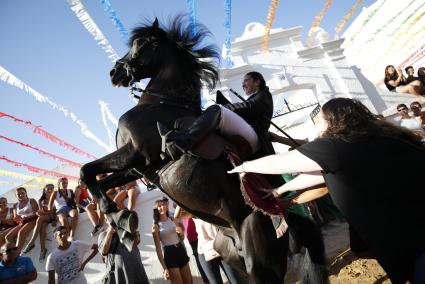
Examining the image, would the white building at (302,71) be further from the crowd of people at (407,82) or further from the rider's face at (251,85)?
the rider's face at (251,85)

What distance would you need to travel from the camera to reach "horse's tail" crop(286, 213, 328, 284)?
2.80 m

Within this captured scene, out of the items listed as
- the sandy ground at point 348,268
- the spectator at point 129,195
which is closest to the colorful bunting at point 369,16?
the sandy ground at point 348,268

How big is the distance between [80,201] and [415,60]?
1468cm

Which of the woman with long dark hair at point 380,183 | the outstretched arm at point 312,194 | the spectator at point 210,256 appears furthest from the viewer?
the spectator at point 210,256

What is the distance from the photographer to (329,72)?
662 inches

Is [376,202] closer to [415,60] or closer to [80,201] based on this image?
[80,201]

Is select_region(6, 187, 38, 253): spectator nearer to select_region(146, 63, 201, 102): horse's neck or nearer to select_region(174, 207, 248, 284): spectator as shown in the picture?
select_region(174, 207, 248, 284): spectator

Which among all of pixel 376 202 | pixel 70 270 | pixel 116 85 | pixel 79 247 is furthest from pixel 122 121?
pixel 79 247

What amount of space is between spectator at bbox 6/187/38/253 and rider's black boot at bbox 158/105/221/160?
5562 mm

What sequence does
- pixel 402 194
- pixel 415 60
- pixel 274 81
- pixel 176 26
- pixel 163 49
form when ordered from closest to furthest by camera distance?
pixel 402 194, pixel 163 49, pixel 176 26, pixel 415 60, pixel 274 81

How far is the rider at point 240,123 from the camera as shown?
7.16ft

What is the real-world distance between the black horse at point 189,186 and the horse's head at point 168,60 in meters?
0.03

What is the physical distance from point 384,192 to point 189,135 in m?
1.31

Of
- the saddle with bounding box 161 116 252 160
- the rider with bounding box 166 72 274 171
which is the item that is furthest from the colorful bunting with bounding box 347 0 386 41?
the saddle with bounding box 161 116 252 160
